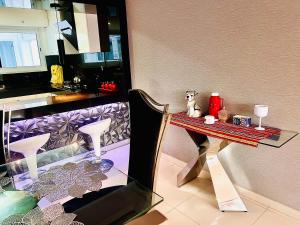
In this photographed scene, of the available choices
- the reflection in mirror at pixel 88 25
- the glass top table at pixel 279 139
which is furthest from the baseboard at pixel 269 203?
the reflection in mirror at pixel 88 25

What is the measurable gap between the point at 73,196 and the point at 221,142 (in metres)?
1.28

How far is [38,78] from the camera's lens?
383cm

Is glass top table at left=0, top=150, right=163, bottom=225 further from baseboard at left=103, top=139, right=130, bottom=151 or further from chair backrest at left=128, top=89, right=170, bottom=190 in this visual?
baseboard at left=103, top=139, right=130, bottom=151

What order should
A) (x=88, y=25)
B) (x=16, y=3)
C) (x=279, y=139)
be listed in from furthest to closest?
(x=16, y=3)
(x=88, y=25)
(x=279, y=139)

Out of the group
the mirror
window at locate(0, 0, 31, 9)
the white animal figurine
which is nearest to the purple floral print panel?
the mirror

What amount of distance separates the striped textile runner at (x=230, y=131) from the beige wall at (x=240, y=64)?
0.65ft

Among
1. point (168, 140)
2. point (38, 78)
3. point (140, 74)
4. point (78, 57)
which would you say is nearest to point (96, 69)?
point (78, 57)

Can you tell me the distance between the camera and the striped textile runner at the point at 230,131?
158cm

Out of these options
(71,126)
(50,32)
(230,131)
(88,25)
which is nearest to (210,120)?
(230,131)

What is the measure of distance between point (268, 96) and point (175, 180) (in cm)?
129

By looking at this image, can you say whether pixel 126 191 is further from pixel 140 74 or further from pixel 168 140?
pixel 140 74

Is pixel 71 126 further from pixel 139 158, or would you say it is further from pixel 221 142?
pixel 221 142

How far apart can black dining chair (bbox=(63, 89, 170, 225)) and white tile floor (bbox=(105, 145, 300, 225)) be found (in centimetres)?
64

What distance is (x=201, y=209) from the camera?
193cm
